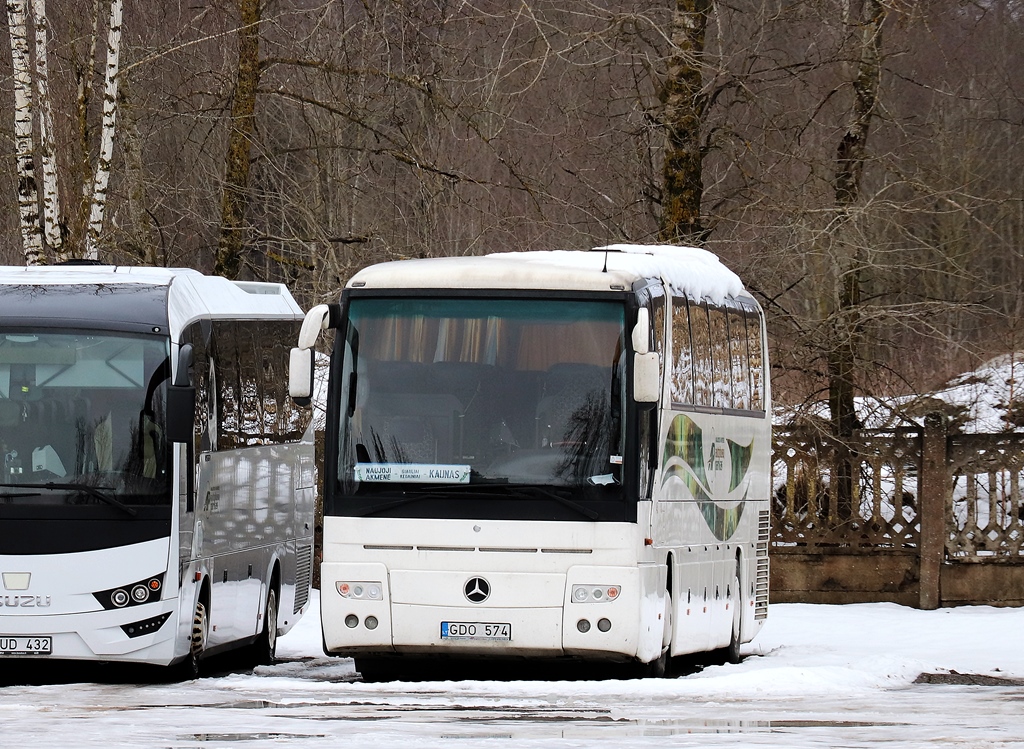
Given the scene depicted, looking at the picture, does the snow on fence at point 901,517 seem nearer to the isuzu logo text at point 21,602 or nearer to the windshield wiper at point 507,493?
the windshield wiper at point 507,493

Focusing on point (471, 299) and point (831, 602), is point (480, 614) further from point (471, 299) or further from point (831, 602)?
point (831, 602)

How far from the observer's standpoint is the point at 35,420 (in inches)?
530

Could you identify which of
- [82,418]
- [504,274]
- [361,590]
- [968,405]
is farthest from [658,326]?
[968,405]

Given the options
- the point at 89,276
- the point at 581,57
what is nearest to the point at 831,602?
the point at 581,57

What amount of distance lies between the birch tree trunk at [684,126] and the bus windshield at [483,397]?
→ 7745 millimetres

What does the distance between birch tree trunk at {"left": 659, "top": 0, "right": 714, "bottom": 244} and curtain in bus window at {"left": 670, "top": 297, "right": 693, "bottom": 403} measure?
229 inches

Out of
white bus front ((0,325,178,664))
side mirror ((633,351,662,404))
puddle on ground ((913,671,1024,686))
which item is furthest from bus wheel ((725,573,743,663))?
white bus front ((0,325,178,664))

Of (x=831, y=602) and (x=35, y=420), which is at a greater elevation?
(x=35, y=420)

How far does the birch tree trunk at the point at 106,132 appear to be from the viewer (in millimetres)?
20844

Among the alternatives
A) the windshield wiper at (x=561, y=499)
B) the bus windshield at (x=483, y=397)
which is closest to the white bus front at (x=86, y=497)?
the bus windshield at (x=483, y=397)

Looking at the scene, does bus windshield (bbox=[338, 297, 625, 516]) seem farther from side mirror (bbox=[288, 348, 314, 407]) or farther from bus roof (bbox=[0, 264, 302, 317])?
bus roof (bbox=[0, 264, 302, 317])

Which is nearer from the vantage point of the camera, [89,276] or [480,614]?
[480,614]

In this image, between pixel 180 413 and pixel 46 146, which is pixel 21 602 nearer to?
pixel 180 413

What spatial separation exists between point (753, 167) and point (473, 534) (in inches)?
483
